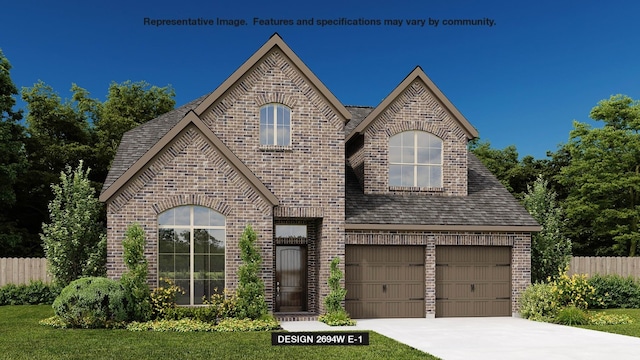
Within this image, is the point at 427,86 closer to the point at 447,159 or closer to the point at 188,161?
the point at 447,159

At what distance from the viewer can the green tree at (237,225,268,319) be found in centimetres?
1850

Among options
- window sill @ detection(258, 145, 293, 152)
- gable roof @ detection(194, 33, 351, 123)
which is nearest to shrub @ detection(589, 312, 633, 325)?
gable roof @ detection(194, 33, 351, 123)

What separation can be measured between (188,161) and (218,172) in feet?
→ 2.96

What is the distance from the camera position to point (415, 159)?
22516 mm

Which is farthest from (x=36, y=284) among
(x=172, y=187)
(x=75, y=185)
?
(x=172, y=187)

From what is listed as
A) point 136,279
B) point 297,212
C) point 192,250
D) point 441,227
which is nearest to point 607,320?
point 441,227

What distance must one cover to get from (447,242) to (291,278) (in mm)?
5061

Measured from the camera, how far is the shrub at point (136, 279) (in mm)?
17891

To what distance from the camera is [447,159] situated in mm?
22734

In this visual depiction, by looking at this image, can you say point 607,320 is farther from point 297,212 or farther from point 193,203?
point 193,203

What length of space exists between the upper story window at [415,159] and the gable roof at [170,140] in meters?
4.90

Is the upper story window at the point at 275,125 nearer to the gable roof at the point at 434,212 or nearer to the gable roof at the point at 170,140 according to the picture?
the gable roof at the point at 170,140

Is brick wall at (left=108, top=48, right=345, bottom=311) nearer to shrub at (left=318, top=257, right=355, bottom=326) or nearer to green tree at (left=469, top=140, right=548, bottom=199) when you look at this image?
shrub at (left=318, top=257, right=355, bottom=326)

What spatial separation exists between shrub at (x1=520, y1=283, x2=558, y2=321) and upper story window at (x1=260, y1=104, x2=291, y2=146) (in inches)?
349
